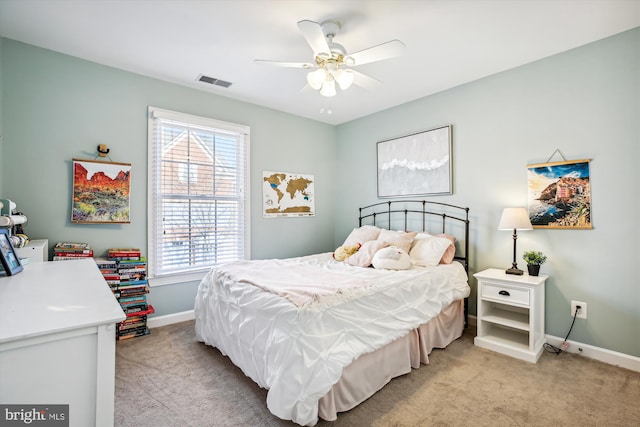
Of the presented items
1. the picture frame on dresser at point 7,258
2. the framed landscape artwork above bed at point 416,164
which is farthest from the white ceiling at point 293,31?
the picture frame on dresser at point 7,258

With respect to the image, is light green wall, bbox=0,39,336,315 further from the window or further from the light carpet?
the light carpet

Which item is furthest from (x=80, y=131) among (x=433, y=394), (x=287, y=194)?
(x=433, y=394)

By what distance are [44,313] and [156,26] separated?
2.22 m

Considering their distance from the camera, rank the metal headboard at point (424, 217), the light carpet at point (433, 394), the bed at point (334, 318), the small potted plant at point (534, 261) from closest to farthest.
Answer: the bed at point (334, 318), the light carpet at point (433, 394), the small potted plant at point (534, 261), the metal headboard at point (424, 217)

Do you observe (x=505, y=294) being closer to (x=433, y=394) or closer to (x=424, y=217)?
(x=433, y=394)

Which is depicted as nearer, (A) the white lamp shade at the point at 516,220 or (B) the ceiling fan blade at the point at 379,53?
(B) the ceiling fan blade at the point at 379,53

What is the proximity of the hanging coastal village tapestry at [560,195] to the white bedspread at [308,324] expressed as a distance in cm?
100

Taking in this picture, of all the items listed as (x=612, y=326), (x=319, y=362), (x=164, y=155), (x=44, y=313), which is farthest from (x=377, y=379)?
(x=164, y=155)

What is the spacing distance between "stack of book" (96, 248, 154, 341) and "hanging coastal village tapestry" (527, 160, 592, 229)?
385cm

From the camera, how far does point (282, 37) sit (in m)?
2.45

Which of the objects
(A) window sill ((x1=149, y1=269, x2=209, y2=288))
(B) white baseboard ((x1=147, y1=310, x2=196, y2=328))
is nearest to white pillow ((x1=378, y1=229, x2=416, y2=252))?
(A) window sill ((x1=149, y1=269, x2=209, y2=288))

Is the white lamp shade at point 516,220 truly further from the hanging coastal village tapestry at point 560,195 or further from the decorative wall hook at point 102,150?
the decorative wall hook at point 102,150

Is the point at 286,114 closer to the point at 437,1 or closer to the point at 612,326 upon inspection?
the point at 437,1

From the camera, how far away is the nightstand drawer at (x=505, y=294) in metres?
2.54
